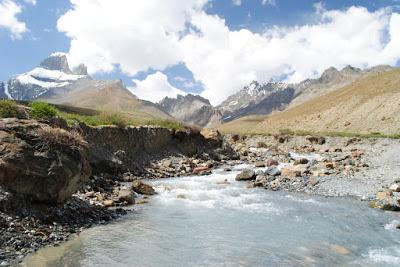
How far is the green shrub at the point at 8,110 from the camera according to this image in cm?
2288

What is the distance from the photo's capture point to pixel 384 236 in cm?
1886

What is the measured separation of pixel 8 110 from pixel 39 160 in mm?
6405

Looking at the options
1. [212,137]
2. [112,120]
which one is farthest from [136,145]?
[212,137]

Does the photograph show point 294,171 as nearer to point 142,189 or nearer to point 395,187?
point 395,187

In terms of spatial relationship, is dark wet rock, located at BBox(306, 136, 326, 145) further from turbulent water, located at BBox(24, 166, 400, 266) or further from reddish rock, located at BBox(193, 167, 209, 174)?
turbulent water, located at BBox(24, 166, 400, 266)

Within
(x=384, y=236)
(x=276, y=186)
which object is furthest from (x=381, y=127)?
(x=384, y=236)

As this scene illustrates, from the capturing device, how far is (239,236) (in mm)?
18594

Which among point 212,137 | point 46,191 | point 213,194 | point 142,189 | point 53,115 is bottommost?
point 213,194

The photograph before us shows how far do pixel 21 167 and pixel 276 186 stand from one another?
19.2 metres

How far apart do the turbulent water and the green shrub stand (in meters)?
8.49

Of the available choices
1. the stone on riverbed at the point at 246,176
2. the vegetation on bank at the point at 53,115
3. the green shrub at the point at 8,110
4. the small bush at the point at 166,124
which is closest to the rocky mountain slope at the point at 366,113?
the small bush at the point at 166,124

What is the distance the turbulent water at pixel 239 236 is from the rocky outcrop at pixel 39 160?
8.68 feet

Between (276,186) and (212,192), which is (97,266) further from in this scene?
(276,186)

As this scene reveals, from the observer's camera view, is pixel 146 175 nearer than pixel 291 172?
No
